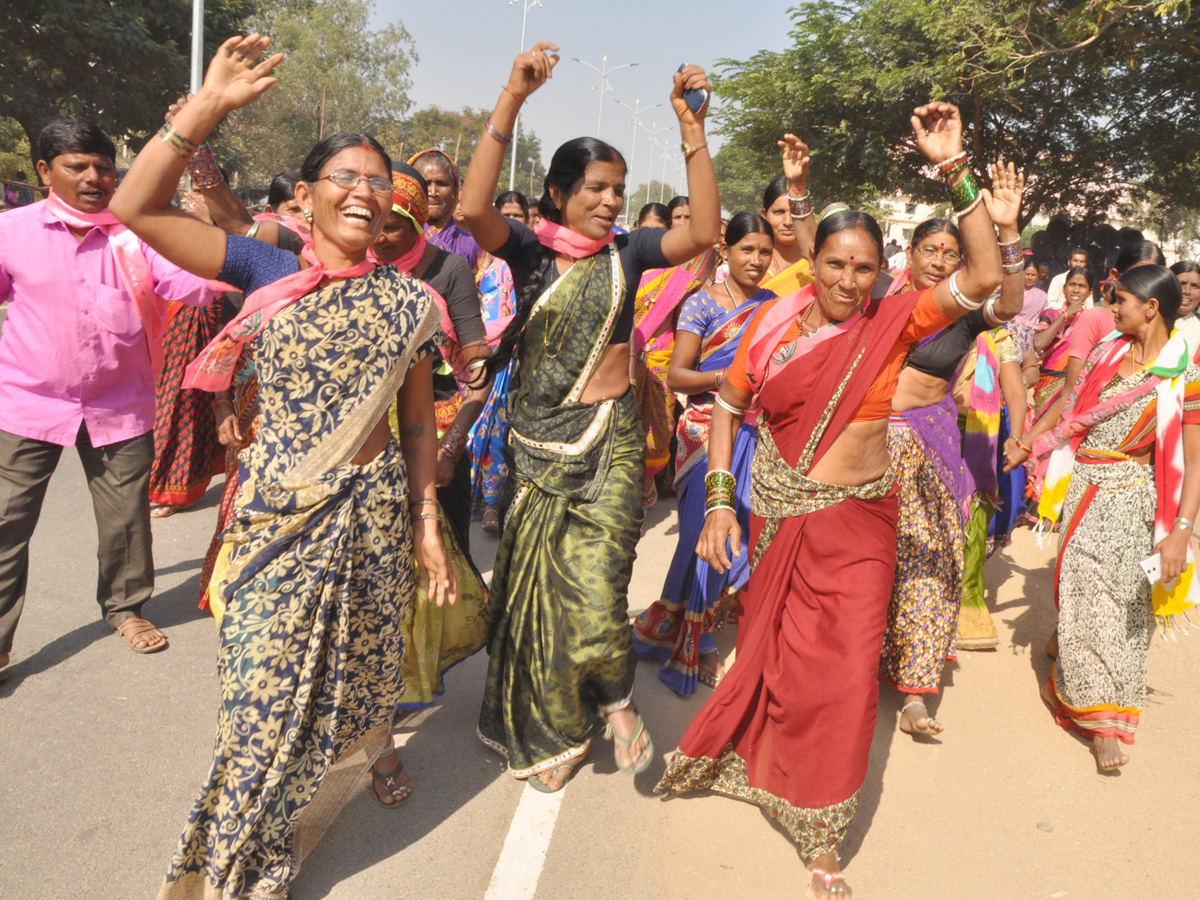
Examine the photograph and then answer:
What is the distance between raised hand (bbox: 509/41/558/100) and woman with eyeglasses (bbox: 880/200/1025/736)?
6.67 ft

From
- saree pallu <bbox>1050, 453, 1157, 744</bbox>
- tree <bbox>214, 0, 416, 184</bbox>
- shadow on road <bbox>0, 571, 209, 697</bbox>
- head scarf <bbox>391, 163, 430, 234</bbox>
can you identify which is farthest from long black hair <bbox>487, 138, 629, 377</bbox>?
tree <bbox>214, 0, 416, 184</bbox>

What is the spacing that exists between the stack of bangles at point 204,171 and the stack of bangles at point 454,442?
1.23 meters

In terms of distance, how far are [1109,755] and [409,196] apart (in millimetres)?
3552

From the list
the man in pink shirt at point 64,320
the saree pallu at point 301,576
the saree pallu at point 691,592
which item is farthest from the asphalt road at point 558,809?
the man in pink shirt at point 64,320

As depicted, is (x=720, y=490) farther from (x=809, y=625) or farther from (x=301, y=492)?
Result: (x=301, y=492)

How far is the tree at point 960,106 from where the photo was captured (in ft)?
67.5

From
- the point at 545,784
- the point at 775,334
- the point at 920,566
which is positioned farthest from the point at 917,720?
the point at 775,334

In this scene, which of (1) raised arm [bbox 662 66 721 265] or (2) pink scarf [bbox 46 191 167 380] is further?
(2) pink scarf [bbox 46 191 167 380]

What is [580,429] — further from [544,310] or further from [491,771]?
[491,771]

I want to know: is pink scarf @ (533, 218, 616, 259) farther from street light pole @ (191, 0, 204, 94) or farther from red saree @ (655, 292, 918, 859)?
street light pole @ (191, 0, 204, 94)

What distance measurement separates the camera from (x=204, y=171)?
3.24 metres

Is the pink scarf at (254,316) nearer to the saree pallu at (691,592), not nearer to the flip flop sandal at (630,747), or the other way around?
the flip flop sandal at (630,747)

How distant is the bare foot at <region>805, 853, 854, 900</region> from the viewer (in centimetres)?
278

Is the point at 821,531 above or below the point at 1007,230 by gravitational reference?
below
